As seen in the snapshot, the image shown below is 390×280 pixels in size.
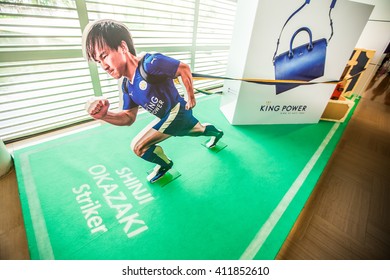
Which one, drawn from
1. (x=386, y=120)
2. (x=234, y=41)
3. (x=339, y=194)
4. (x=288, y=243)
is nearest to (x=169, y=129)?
(x=288, y=243)

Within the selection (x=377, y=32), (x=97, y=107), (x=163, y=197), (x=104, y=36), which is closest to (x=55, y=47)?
(x=104, y=36)

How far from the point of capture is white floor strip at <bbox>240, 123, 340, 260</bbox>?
5.98 ft

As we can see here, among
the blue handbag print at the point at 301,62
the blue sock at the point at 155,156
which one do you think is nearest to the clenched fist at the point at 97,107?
the blue sock at the point at 155,156

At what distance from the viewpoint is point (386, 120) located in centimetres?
479

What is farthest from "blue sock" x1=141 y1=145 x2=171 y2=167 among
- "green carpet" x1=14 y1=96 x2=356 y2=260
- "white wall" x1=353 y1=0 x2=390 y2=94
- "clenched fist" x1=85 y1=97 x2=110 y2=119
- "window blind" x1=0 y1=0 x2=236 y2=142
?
"white wall" x1=353 y1=0 x2=390 y2=94

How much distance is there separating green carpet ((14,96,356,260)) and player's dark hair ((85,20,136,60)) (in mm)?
1541

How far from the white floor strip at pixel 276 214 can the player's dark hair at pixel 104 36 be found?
2239 mm

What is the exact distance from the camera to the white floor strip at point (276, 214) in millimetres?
1821

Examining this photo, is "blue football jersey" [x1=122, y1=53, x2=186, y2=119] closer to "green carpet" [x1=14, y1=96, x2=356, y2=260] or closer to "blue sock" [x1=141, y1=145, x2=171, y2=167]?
"blue sock" [x1=141, y1=145, x2=171, y2=167]

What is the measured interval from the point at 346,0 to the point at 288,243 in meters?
3.45

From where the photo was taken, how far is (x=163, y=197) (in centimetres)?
228

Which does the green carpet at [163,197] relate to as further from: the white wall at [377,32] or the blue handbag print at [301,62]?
the white wall at [377,32]

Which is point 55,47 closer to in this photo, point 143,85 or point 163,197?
point 143,85

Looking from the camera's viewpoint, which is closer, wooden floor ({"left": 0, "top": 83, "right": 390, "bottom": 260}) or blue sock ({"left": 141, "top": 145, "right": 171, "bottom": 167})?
wooden floor ({"left": 0, "top": 83, "right": 390, "bottom": 260})
